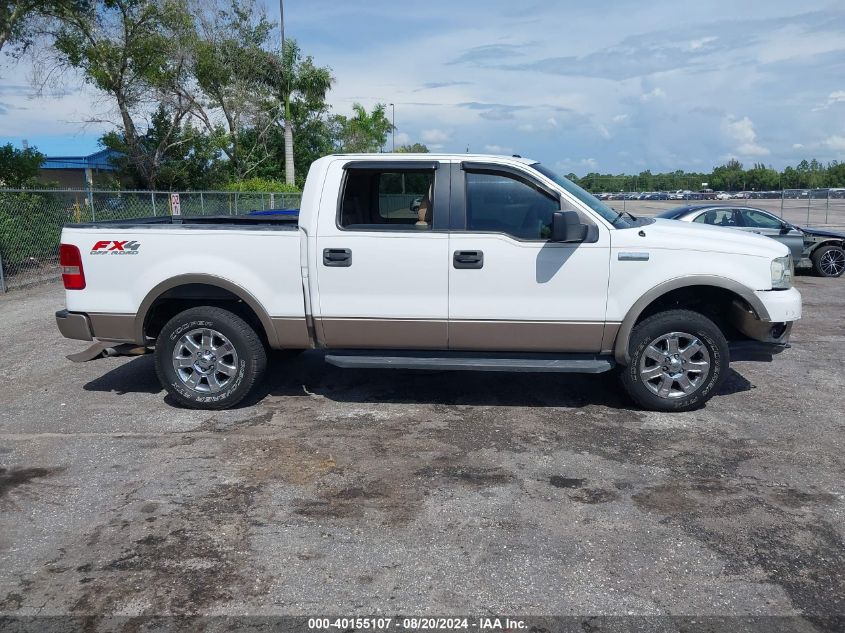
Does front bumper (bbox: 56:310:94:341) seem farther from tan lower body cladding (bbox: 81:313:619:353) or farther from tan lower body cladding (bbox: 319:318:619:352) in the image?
tan lower body cladding (bbox: 319:318:619:352)

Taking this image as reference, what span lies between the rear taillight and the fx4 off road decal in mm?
165

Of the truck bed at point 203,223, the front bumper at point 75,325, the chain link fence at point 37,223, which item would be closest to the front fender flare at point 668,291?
the truck bed at point 203,223

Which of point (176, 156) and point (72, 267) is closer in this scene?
point (72, 267)

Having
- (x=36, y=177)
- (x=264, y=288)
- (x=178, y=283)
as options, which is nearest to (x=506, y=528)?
(x=264, y=288)

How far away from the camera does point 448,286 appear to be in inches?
223

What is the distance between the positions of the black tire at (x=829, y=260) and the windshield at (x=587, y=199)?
10683mm

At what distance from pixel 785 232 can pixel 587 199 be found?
9.91 metres

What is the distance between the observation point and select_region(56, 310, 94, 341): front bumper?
598cm

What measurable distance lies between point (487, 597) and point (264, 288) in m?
3.29

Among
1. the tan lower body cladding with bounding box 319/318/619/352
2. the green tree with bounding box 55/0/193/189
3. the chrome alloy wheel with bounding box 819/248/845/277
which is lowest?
the chrome alloy wheel with bounding box 819/248/845/277

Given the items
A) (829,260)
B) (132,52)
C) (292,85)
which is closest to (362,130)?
(292,85)

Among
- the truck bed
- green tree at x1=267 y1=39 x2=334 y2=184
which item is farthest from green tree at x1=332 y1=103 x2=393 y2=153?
the truck bed

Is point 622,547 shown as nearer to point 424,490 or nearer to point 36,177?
point 424,490

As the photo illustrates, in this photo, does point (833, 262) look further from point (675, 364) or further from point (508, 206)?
point (508, 206)
